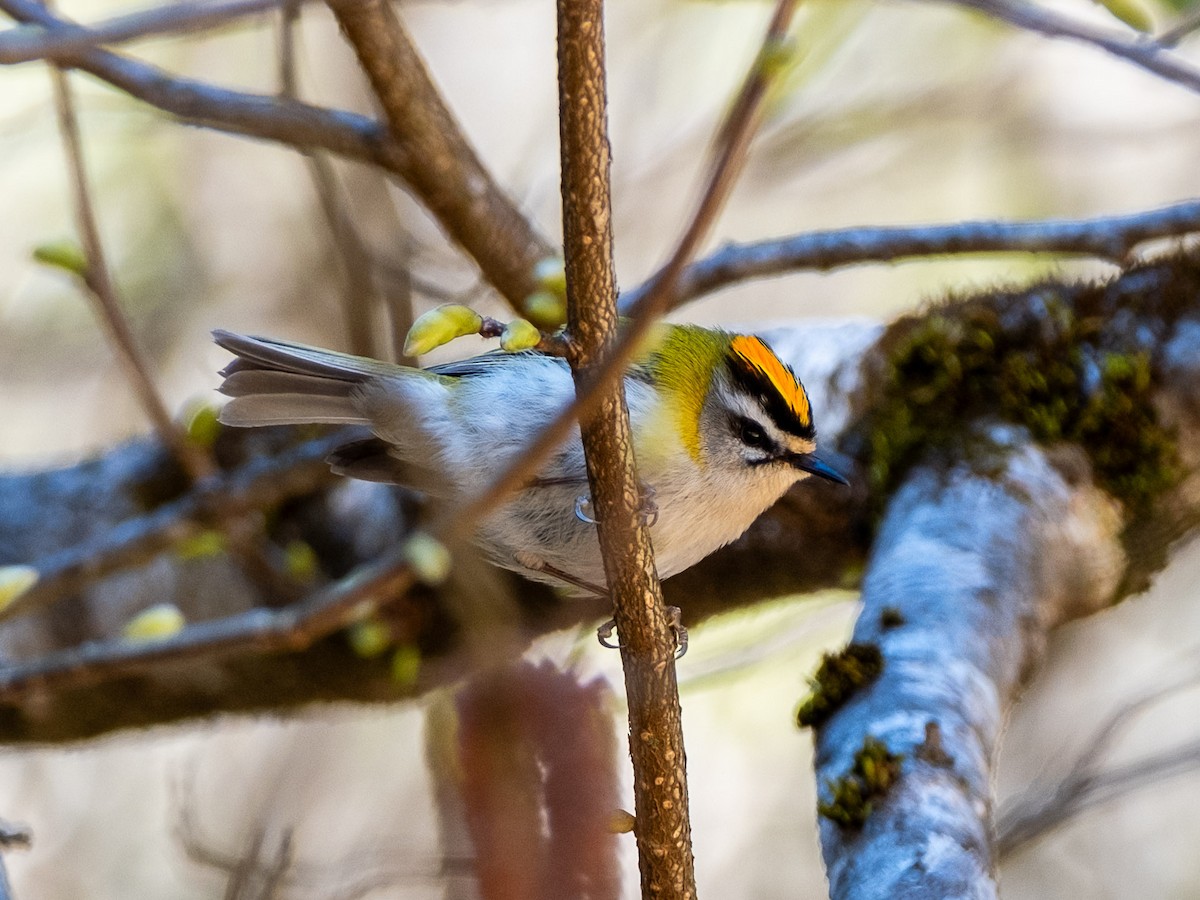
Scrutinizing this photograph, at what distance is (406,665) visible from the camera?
2.75 metres

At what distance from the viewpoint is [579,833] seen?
1.59 meters

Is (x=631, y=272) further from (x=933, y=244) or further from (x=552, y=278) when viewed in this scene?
(x=552, y=278)

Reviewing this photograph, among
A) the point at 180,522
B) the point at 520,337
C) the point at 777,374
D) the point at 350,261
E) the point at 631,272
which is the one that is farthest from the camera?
the point at 631,272

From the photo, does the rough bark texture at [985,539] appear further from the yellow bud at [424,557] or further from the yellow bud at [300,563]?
the yellow bud at [300,563]

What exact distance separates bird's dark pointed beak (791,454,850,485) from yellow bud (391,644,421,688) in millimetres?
1065

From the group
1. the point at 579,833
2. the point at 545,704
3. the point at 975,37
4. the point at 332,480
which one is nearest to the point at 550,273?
the point at 545,704

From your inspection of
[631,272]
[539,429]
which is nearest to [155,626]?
[539,429]

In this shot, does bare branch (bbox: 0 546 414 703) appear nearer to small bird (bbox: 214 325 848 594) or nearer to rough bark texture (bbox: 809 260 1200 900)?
small bird (bbox: 214 325 848 594)

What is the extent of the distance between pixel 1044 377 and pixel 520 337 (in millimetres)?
1616

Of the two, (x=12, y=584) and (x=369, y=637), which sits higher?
(x=369, y=637)

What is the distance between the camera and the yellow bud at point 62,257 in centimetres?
222

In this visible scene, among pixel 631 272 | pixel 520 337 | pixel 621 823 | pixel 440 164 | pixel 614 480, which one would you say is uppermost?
pixel 631 272

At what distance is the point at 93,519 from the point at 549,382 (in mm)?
1553

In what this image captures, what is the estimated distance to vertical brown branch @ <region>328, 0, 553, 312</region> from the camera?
2246 mm
